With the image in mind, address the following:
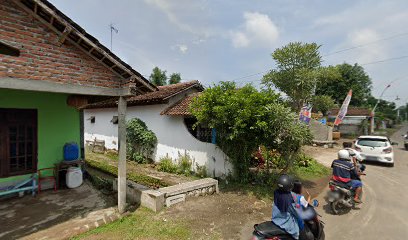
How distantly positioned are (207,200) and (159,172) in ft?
13.9

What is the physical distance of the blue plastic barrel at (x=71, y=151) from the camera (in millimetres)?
→ 8062

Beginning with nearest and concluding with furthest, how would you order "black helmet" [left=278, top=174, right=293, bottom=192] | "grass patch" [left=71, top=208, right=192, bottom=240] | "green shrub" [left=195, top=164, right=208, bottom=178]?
"black helmet" [left=278, top=174, right=293, bottom=192] < "grass patch" [left=71, top=208, right=192, bottom=240] < "green shrub" [left=195, top=164, right=208, bottom=178]

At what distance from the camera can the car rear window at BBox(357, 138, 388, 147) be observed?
493 inches

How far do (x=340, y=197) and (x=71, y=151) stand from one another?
8785mm

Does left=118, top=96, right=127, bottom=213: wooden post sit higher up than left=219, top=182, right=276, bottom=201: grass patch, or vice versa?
left=118, top=96, right=127, bottom=213: wooden post

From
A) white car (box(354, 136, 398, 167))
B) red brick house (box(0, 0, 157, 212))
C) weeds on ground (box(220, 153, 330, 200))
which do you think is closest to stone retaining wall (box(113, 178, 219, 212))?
red brick house (box(0, 0, 157, 212))

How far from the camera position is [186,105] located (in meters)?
10.8

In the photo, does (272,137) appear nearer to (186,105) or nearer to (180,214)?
(180,214)

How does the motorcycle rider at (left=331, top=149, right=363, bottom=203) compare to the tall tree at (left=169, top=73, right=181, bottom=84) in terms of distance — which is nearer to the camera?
the motorcycle rider at (left=331, top=149, right=363, bottom=203)

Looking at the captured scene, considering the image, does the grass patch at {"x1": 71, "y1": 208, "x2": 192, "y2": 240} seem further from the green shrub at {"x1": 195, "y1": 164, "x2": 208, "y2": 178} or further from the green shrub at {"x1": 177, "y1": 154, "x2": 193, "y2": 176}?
the green shrub at {"x1": 177, "y1": 154, "x2": 193, "y2": 176}

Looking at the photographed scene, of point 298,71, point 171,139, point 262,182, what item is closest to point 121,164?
point 262,182

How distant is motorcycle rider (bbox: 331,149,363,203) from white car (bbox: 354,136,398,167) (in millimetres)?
7814

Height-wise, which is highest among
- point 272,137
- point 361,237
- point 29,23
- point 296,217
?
point 29,23

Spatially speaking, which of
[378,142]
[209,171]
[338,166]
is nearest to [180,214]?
[209,171]
